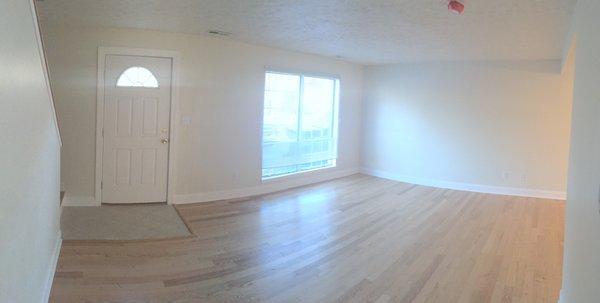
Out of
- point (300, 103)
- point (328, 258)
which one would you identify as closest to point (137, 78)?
point (300, 103)

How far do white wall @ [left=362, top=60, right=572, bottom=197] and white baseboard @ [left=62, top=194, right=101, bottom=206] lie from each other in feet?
16.8

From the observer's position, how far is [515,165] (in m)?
6.41

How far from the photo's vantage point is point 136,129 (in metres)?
4.93

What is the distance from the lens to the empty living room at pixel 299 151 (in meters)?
2.21

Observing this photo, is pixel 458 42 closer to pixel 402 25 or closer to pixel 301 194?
pixel 402 25

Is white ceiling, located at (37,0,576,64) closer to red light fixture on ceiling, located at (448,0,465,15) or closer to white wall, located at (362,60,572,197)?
red light fixture on ceiling, located at (448,0,465,15)

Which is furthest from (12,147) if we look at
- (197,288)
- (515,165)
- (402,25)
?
(515,165)

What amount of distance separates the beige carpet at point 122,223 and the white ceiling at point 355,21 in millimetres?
2170

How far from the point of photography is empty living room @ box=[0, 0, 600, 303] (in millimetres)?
2211

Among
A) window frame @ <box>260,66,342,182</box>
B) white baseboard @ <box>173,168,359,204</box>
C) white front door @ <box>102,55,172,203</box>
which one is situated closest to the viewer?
white front door @ <box>102,55,172,203</box>

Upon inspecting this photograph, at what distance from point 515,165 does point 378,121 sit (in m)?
2.56

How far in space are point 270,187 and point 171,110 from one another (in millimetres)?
1930

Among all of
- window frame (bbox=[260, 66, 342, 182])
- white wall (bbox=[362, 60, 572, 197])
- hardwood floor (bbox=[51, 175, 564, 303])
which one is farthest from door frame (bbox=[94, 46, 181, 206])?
white wall (bbox=[362, 60, 572, 197])

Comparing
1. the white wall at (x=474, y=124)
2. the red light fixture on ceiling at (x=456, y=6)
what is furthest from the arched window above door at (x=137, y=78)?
the white wall at (x=474, y=124)
